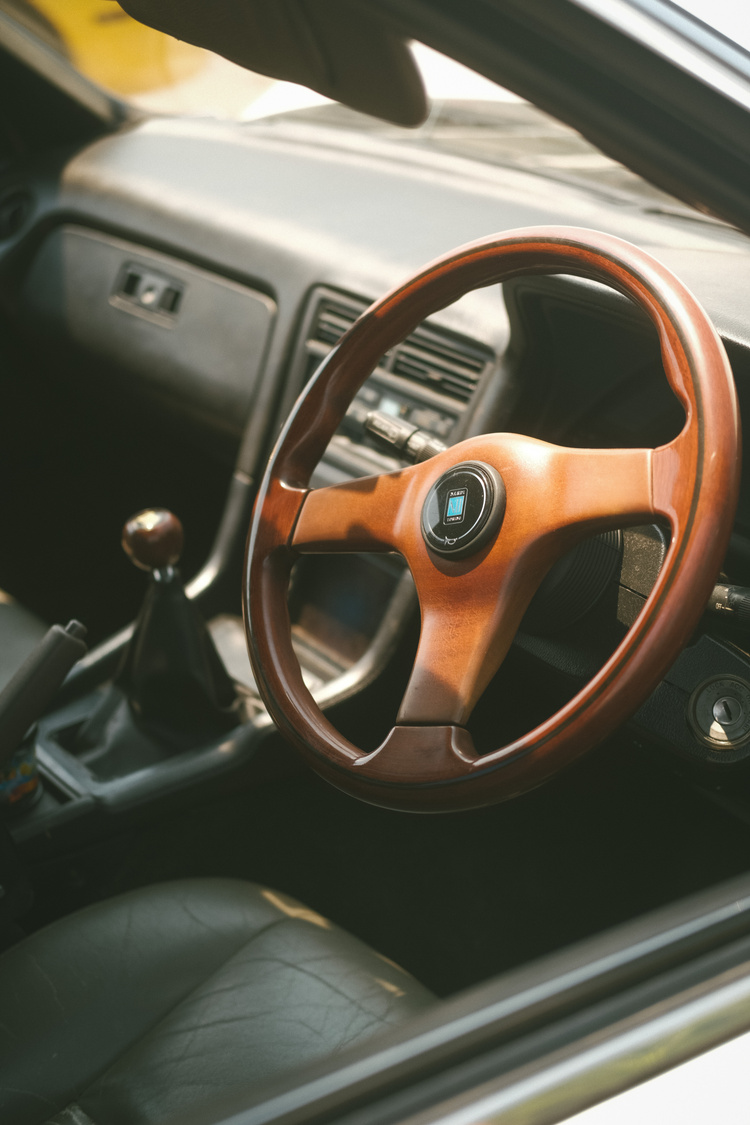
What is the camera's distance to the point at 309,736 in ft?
3.01

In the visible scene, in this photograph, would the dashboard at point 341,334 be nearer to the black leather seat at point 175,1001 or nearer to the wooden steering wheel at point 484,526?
the wooden steering wheel at point 484,526

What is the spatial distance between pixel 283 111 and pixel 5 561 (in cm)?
123

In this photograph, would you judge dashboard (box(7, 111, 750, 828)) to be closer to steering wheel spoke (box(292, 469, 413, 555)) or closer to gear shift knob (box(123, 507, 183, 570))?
steering wheel spoke (box(292, 469, 413, 555))

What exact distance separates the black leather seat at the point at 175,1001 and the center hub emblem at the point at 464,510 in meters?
0.46

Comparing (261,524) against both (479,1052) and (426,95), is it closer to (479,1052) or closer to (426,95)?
(426,95)

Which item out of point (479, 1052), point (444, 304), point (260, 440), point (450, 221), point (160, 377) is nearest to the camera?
point (479, 1052)

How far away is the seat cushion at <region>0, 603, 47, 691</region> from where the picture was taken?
4.51ft

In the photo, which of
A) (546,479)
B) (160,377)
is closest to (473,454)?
(546,479)

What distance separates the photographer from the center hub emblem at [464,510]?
86cm

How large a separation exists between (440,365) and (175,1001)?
2.92 ft

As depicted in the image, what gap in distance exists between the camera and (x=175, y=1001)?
3.16ft

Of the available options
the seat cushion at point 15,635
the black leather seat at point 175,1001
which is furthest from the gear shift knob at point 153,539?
the black leather seat at point 175,1001

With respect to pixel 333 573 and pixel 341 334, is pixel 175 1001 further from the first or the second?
pixel 341 334

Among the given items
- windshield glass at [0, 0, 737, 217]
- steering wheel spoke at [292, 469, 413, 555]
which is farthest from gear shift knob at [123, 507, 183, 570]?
windshield glass at [0, 0, 737, 217]
